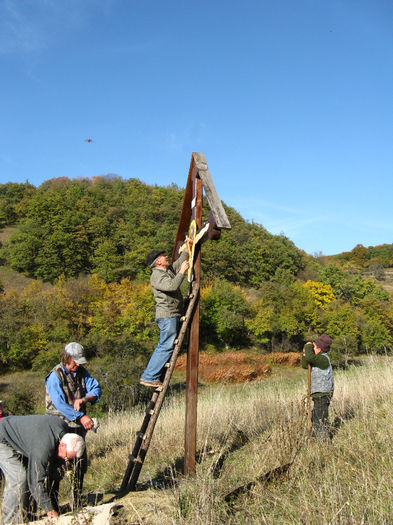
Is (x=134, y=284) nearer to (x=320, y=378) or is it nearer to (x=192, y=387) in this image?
(x=320, y=378)

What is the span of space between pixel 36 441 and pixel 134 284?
51.4 metres

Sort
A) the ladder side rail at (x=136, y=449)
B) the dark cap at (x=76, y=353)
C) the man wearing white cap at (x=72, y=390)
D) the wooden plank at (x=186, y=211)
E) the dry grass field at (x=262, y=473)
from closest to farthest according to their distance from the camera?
the dry grass field at (x=262, y=473), the man wearing white cap at (x=72, y=390), the dark cap at (x=76, y=353), the ladder side rail at (x=136, y=449), the wooden plank at (x=186, y=211)

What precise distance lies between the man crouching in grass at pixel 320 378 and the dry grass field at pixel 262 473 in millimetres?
369

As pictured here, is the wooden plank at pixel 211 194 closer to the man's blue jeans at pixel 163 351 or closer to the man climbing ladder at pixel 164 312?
the man climbing ladder at pixel 164 312

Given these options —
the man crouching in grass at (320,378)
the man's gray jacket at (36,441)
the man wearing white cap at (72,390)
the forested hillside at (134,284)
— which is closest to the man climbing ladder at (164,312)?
the man wearing white cap at (72,390)

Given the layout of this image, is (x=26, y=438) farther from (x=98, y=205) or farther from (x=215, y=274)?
(x=98, y=205)

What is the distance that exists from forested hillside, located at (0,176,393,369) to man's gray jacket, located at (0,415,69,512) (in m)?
14.3

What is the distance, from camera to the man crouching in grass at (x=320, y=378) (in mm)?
5980

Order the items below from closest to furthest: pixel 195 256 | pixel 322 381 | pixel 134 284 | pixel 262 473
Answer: pixel 262 473
pixel 195 256
pixel 322 381
pixel 134 284

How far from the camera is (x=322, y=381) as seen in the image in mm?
6035

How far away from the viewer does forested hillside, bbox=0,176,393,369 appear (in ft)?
124

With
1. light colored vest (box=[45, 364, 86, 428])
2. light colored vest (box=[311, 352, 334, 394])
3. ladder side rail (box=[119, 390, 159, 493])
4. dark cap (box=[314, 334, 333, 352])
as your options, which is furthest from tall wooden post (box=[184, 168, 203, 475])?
dark cap (box=[314, 334, 333, 352])

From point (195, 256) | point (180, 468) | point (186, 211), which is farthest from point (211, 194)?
point (180, 468)

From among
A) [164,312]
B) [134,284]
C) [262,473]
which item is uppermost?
[134,284]
